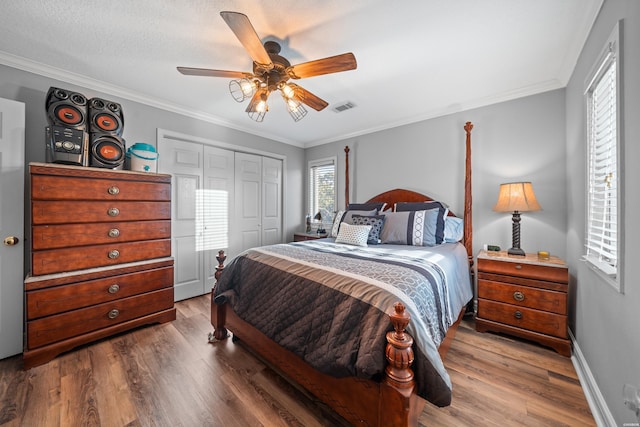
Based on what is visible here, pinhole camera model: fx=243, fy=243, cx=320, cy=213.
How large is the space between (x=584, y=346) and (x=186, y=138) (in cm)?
434

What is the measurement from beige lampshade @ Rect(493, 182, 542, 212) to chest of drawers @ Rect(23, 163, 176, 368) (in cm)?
342

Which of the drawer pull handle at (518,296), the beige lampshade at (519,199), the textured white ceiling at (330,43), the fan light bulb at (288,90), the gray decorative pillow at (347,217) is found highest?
the textured white ceiling at (330,43)

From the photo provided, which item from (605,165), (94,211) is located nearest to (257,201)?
(94,211)

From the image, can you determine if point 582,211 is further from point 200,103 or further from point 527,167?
point 200,103

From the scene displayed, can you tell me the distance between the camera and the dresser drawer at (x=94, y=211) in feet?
6.22

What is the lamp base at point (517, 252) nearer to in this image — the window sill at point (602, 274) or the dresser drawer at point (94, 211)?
the window sill at point (602, 274)

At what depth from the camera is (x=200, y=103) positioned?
299 centimetres

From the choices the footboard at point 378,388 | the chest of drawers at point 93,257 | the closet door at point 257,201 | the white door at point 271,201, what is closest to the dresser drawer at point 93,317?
the chest of drawers at point 93,257

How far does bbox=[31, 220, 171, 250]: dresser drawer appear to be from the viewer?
74.9 inches

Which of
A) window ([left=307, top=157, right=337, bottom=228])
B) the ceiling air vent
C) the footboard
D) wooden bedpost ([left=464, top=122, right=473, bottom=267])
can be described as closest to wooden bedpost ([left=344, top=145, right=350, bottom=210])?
window ([left=307, top=157, right=337, bottom=228])

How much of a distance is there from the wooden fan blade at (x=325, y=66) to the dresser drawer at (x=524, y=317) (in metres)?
2.37

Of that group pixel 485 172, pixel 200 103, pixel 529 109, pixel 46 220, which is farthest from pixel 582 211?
pixel 46 220

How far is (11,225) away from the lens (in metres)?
1.91

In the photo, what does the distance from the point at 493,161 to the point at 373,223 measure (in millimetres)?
1490
